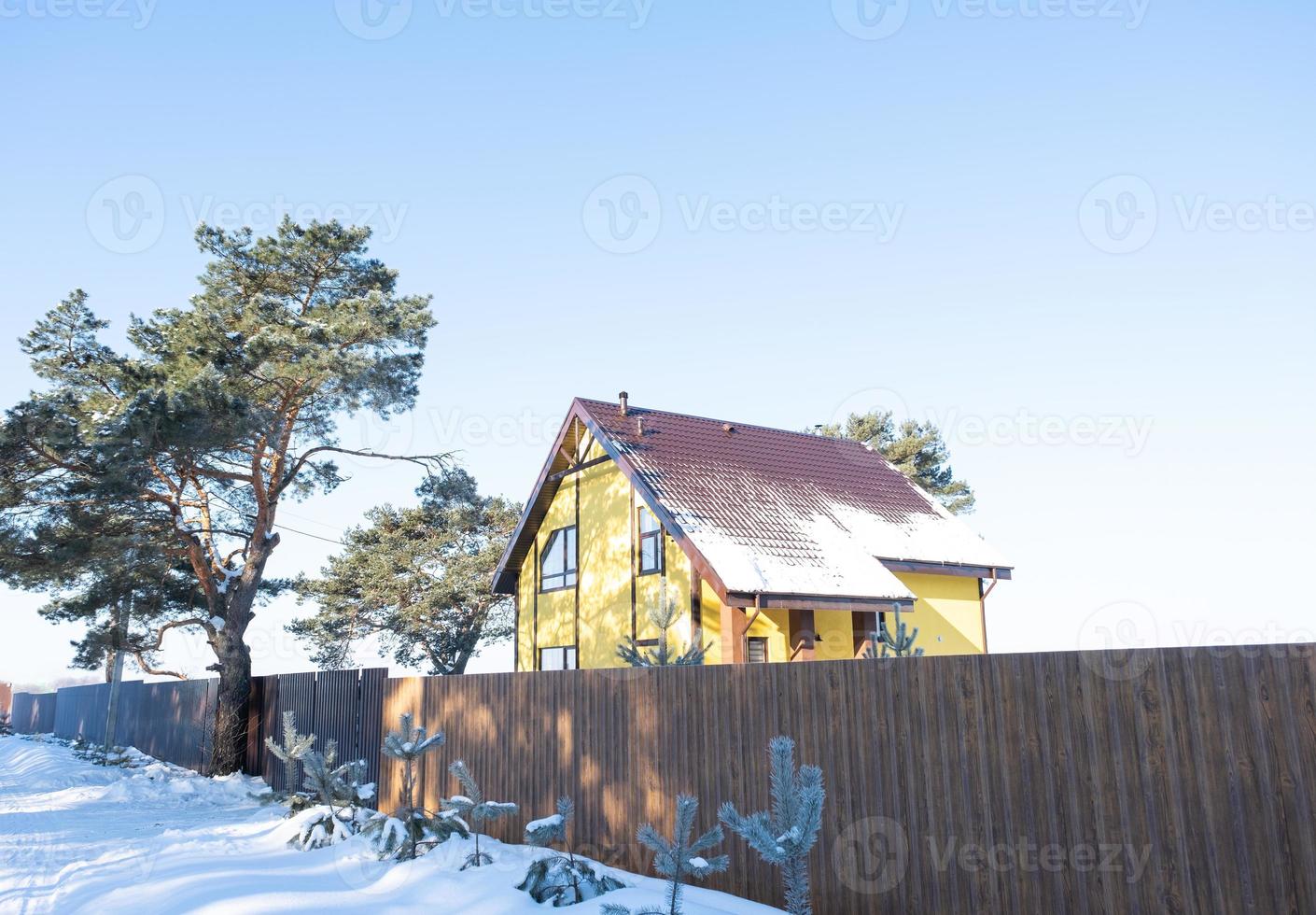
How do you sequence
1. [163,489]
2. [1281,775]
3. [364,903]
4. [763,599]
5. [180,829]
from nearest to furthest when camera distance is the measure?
[1281,775]
[364,903]
[180,829]
[763,599]
[163,489]

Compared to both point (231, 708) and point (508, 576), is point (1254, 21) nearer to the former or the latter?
point (508, 576)

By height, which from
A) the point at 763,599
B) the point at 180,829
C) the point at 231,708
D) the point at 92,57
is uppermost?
the point at 92,57

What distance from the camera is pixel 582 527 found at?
62.4ft

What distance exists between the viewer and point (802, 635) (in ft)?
51.1

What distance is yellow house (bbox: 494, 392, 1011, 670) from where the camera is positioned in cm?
1550

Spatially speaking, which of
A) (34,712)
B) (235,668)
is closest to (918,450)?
(235,668)

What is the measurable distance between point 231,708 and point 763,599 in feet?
38.0


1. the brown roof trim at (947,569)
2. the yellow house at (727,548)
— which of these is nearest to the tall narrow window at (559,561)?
the yellow house at (727,548)

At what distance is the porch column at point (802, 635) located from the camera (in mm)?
15523

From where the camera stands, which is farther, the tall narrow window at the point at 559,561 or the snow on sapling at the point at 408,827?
the tall narrow window at the point at 559,561

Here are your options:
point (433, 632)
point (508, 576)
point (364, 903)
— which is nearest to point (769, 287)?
point (508, 576)

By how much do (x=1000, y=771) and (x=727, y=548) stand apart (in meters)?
9.49

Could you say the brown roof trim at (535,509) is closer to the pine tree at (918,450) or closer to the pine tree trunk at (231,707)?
the pine tree trunk at (231,707)

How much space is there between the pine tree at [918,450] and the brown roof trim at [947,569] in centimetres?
1488
